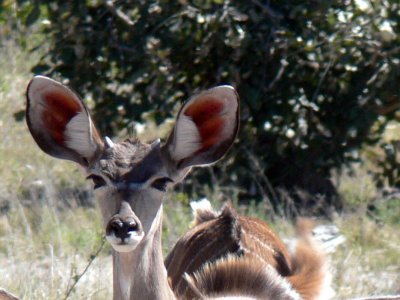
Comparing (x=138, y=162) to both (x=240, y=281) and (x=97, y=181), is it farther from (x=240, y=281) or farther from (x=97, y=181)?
(x=240, y=281)

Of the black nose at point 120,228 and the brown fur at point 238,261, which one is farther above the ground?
the black nose at point 120,228

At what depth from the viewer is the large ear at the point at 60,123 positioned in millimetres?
4020

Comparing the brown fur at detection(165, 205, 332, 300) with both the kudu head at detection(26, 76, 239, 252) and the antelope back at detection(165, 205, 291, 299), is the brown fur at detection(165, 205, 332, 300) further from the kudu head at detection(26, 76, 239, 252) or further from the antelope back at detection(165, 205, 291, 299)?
the kudu head at detection(26, 76, 239, 252)

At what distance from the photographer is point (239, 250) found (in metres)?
5.25

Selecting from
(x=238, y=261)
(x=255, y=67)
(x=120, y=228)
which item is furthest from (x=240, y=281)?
(x=255, y=67)

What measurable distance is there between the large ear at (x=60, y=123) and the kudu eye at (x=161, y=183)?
9.7 inches

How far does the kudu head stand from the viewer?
3865 mm

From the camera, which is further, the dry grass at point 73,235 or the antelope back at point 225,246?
the dry grass at point 73,235

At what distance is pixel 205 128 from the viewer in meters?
4.07

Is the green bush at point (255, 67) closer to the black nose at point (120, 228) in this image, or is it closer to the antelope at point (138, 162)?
the antelope at point (138, 162)

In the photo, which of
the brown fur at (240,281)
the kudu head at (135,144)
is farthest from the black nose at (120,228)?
the brown fur at (240,281)

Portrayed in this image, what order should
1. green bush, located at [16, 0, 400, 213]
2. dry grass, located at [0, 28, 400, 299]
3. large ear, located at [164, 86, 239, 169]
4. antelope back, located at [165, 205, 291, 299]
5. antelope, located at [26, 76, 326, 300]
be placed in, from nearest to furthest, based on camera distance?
antelope, located at [26, 76, 326, 300]
large ear, located at [164, 86, 239, 169]
antelope back, located at [165, 205, 291, 299]
dry grass, located at [0, 28, 400, 299]
green bush, located at [16, 0, 400, 213]

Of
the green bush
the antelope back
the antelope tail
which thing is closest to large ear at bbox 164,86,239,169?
the antelope back

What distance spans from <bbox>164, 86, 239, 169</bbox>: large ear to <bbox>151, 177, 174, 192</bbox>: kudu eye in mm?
116
